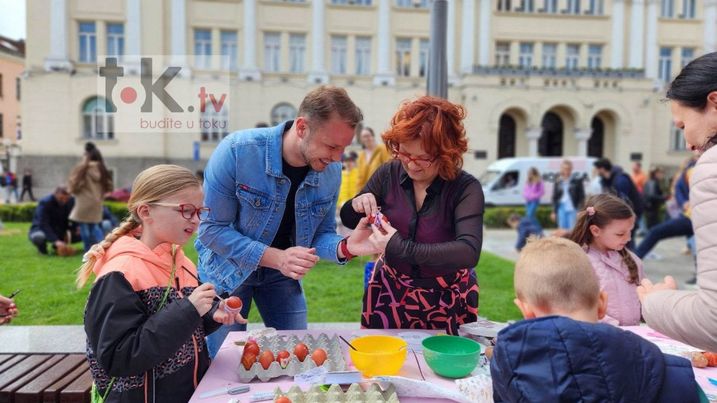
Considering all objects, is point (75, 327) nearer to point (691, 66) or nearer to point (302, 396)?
point (302, 396)

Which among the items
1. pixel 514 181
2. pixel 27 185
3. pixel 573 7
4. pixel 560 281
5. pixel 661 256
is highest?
pixel 573 7

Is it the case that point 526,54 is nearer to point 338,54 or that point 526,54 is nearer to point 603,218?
point 338,54

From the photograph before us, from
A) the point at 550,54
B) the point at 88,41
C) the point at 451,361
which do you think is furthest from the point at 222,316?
the point at 550,54

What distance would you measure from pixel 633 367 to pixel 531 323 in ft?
0.91

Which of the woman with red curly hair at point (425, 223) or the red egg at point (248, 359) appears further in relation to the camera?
the woman with red curly hair at point (425, 223)

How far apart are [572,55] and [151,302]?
29.5 m

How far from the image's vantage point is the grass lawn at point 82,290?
5078 millimetres

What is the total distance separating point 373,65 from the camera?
26.0m

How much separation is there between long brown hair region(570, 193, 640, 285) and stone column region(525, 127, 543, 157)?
24134 millimetres

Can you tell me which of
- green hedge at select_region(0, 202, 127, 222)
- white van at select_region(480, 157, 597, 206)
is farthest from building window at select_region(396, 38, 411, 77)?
green hedge at select_region(0, 202, 127, 222)

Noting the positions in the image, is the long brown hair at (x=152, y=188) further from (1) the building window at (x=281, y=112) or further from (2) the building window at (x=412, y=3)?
(2) the building window at (x=412, y=3)

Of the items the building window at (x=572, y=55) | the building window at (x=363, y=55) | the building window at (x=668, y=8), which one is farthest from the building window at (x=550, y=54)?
the building window at (x=363, y=55)

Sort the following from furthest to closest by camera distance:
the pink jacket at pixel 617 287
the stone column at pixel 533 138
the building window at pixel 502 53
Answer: the building window at pixel 502 53
the stone column at pixel 533 138
the pink jacket at pixel 617 287

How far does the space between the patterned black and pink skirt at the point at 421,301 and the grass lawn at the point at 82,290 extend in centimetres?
270
